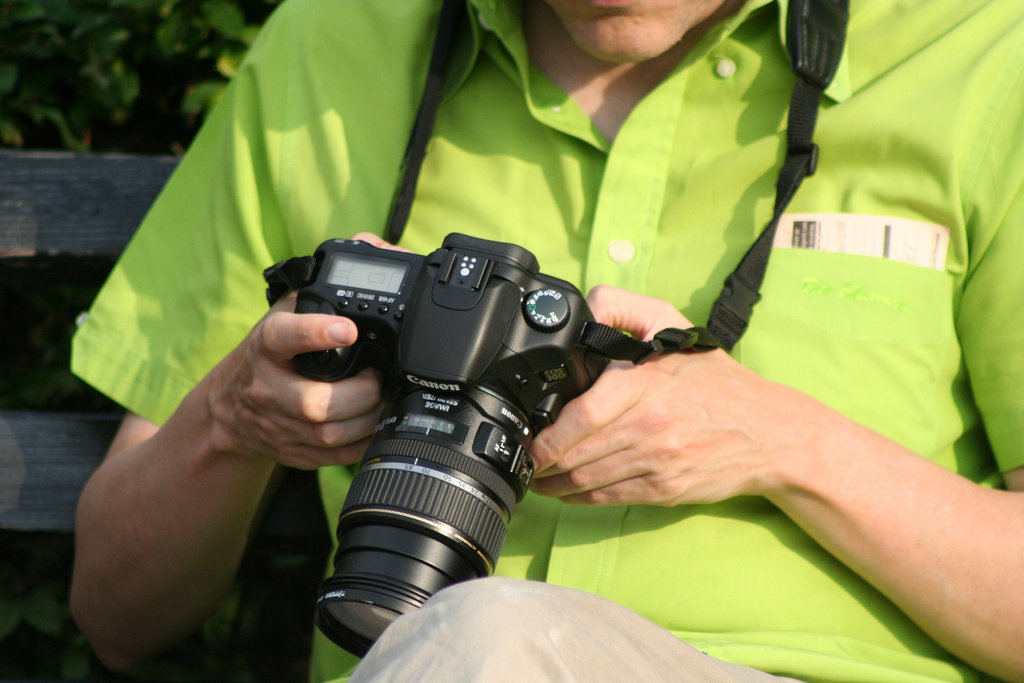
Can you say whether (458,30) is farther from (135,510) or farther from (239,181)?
(135,510)

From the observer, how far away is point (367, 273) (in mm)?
1091

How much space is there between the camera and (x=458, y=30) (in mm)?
1430

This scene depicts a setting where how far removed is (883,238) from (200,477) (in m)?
0.87

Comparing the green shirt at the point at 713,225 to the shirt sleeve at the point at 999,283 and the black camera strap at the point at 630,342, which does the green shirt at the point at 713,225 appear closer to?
the shirt sleeve at the point at 999,283

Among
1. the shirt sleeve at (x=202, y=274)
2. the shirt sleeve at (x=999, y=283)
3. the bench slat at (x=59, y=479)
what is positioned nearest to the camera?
the shirt sleeve at (x=999, y=283)

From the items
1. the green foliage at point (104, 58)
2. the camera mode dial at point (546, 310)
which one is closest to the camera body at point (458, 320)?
the camera mode dial at point (546, 310)

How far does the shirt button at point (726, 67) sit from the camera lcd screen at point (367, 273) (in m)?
0.52

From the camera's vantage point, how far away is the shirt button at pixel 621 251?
128 cm

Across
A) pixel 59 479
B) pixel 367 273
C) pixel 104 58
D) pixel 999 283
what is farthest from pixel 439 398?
pixel 104 58

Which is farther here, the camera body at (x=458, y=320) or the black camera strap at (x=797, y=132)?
the black camera strap at (x=797, y=132)

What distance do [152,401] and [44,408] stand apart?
0.65 meters

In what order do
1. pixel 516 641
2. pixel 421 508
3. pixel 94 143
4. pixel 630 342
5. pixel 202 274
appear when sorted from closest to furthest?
pixel 516 641
pixel 421 508
pixel 630 342
pixel 202 274
pixel 94 143

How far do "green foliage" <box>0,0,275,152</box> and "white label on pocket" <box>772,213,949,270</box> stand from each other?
3.56 feet

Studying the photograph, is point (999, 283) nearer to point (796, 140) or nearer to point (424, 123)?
point (796, 140)
